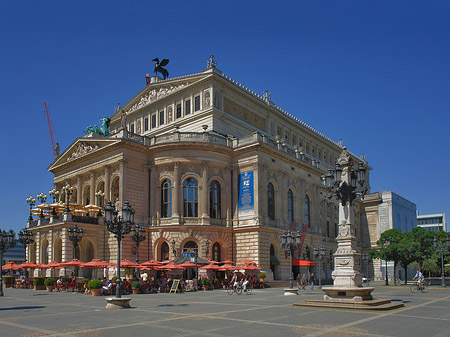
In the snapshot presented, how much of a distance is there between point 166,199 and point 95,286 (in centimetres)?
1758

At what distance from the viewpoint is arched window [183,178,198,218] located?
49.3 m

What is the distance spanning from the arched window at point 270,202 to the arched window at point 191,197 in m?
8.08

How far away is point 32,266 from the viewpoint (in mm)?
45875

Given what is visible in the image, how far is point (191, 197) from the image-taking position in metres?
49.5

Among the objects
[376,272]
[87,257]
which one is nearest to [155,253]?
[87,257]

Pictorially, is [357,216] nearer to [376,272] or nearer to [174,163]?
[376,272]

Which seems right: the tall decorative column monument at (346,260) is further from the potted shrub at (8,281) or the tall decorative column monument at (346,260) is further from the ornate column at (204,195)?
the potted shrub at (8,281)

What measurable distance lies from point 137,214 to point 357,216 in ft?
164

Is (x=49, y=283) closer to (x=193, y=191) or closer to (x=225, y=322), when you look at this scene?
(x=193, y=191)

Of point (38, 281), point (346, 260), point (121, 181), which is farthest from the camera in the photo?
point (121, 181)

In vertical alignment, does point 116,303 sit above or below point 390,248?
above

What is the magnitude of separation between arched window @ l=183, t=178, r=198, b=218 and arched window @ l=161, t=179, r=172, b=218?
5.85ft

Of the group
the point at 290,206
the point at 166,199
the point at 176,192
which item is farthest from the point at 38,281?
the point at 290,206

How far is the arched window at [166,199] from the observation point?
49906 mm
